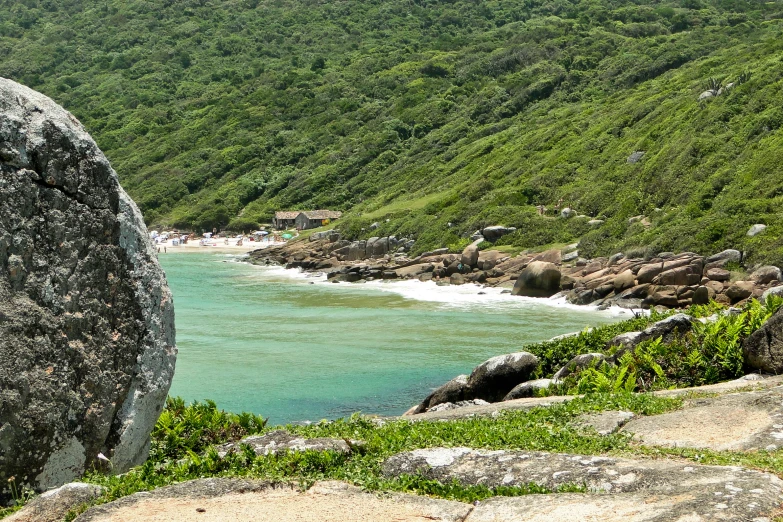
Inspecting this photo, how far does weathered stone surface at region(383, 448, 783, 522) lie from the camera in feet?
19.0

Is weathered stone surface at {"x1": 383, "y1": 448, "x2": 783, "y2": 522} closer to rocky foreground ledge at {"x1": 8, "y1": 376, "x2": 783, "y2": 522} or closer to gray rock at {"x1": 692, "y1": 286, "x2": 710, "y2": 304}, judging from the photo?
rocky foreground ledge at {"x1": 8, "y1": 376, "x2": 783, "y2": 522}

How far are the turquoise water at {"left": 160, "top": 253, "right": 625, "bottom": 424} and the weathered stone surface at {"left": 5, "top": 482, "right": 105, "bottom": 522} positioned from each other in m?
10.8

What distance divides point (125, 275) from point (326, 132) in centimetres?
→ 11258

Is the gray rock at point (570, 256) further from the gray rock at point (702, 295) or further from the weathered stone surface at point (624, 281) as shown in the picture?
the gray rock at point (702, 295)

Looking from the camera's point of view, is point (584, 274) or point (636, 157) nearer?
point (584, 274)

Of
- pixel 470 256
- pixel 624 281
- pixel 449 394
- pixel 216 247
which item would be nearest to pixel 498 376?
pixel 449 394

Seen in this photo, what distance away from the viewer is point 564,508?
621 centimetres

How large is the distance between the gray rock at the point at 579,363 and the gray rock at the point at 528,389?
22.4 inches

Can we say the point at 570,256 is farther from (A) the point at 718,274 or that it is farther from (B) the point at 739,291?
(B) the point at 739,291

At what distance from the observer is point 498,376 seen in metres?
15.3

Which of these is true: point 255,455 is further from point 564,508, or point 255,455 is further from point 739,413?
point 739,413

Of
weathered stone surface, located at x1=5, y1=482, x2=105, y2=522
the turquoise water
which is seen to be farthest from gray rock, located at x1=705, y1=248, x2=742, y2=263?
weathered stone surface, located at x1=5, y1=482, x2=105, y2=522

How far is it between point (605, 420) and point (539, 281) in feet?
100

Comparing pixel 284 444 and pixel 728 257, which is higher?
pixel 284 444
